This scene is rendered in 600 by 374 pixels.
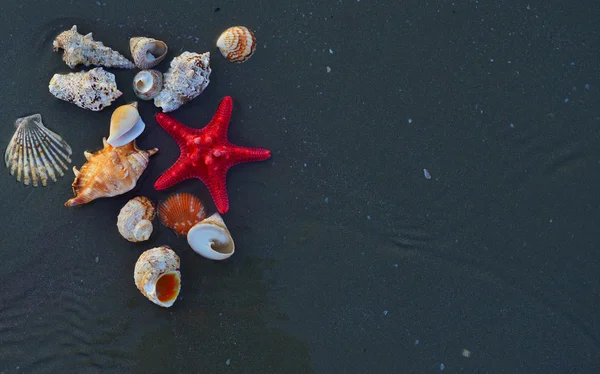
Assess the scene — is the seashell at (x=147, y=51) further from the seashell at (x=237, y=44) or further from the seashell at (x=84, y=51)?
the seashell at (x=237, y=44)

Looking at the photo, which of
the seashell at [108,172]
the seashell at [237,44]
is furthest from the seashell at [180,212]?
the seashell at [237,44]

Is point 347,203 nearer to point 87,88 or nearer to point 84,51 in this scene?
point 87,88

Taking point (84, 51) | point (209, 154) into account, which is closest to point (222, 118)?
point (209, 154)

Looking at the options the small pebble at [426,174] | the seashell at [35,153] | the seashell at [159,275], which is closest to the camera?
the seashell at [159,275]

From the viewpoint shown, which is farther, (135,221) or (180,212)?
(180,212)

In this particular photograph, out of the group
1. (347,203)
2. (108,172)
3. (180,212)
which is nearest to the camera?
(108,172)

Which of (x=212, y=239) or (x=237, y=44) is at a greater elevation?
(x=237, y=44)

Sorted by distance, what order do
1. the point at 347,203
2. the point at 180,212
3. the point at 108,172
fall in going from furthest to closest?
1. the point at 347,203
2. the point at 180,212
3. the point at 108,172

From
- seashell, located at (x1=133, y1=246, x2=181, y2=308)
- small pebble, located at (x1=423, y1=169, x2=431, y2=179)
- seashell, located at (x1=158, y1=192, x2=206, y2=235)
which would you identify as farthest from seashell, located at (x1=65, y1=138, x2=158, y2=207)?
small pebble, located at (x1=423, y1=169, x2=431, y2=179)
